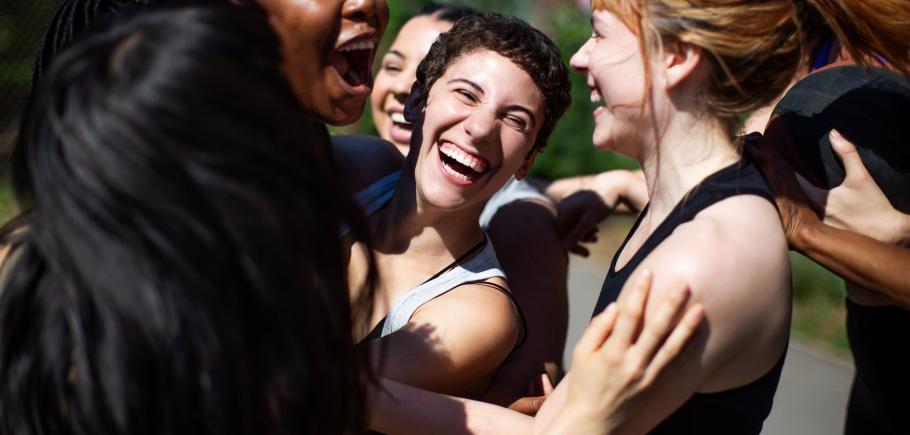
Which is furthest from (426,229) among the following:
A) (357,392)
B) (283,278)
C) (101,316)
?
(101,316)

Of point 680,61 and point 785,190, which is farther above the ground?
point 680,61

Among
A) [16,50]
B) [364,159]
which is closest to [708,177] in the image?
[364,159]

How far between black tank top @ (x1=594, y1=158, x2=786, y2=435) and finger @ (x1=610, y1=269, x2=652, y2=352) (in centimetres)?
15

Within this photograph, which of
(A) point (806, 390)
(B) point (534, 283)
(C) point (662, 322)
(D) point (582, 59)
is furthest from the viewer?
(A) point (806, 390)

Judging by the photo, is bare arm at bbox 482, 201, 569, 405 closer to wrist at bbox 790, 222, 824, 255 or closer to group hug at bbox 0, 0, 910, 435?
→ group hug at bbox 0, 0, 910, 435

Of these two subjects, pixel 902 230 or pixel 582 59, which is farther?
pixel 902 230

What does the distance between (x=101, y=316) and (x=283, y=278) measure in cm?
26

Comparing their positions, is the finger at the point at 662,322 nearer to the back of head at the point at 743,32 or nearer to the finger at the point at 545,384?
the back of head at the point at 743,32

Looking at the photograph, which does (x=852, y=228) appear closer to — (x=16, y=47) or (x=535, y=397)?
(x=535, y=397)

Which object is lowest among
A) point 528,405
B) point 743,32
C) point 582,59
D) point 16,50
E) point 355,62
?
point 16,50

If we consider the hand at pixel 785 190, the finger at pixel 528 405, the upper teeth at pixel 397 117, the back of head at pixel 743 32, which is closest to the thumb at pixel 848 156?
the hand at pixel 785 190

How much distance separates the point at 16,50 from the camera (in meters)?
5.10

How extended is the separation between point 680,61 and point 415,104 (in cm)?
102

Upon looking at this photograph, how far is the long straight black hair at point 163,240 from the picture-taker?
119 cm
